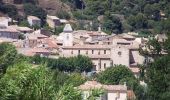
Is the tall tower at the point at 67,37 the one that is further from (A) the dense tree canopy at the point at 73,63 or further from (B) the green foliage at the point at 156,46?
(B) the green foliage at the point at 156,46

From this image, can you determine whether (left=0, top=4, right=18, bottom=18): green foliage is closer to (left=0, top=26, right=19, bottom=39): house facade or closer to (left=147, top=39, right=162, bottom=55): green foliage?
(left=0, top=26, right=19, bottom=39): house facade

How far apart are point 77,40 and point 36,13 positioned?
602 inches

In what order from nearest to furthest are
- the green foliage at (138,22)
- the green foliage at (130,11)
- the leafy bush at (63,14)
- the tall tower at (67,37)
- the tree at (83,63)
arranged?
the tree at (83,63), the tall tower at (67,37), the green foliage at (138,22), the green foliage at (130,11), the leafy bush at (63,14)

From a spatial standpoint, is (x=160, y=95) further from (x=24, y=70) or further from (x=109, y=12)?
(x=109, y=12)

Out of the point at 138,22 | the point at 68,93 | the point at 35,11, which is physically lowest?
the point at 138,22

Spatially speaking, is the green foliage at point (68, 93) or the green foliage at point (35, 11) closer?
the green foliage at point (68, 93)

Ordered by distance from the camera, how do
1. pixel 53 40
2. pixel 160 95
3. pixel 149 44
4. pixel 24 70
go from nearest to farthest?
pixel 24 70, pixel 160 95, pixel 149 44, pixel 53 40

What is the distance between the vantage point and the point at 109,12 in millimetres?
83312

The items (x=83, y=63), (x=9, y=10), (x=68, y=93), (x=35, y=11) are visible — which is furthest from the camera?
(x=35, y=11)

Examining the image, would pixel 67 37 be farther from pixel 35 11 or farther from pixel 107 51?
pixel 35 11

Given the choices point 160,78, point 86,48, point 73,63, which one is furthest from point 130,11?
point 160,78

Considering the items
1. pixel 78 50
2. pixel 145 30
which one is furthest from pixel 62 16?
pixel 78 50

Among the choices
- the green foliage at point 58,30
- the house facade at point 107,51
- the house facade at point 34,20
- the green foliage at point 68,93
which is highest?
the green foliage at point 68,93

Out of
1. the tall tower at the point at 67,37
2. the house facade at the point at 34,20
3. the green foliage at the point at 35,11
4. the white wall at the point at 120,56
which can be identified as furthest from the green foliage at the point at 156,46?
the green foliage at the point at 35,11
